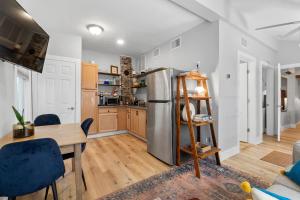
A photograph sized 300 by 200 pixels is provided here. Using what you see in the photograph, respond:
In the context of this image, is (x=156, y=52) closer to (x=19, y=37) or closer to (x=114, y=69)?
(x=114, y=69)

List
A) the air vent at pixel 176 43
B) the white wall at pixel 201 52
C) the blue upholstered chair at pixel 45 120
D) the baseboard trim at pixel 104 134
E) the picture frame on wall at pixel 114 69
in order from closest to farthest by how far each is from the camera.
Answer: the blue upholstered chair at pixel 45 120 < the white wall at pixel 201 52 < the air vent at pixel 176 43 < the baseboard trim at pixel 104 134 < the picture frame on wall at pixel 114 69

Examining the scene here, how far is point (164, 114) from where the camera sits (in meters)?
2.67

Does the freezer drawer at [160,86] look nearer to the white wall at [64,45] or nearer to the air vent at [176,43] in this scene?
the air vent at [176,43]

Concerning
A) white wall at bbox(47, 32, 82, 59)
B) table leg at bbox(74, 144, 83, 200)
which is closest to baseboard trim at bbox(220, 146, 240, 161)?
table leg at bbox(74, 144, 83, 200)

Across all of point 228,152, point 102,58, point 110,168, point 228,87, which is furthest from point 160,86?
point 102,58

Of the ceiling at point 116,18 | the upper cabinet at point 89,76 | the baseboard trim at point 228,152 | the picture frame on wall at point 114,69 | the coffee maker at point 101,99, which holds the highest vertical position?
the ceiling at point 116,18

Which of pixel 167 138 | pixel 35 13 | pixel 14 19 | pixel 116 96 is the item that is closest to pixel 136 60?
pixel 116 96

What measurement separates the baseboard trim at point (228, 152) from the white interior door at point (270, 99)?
93.6 inches

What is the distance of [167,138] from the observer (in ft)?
8.63

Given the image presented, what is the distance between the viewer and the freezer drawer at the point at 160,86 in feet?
8.50

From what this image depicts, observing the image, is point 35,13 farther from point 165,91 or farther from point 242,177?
point 242,177

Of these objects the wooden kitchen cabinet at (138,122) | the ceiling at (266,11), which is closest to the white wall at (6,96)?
the wooden kitchen cabinet at (138,122)

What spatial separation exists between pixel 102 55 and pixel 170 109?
3556 millimetres

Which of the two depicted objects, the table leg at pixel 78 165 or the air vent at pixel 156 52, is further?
the air vent at pixel 156 52
